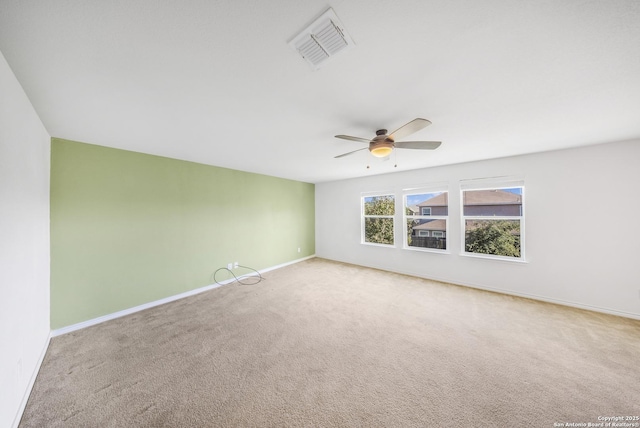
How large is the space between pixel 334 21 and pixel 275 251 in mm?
4538

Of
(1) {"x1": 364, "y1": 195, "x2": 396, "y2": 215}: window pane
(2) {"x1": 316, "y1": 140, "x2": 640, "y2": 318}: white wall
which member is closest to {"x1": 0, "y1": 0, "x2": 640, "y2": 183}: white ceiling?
(2) {"x1": 316, "y1": 140, "x2": 640, "y2": 318}: white wall

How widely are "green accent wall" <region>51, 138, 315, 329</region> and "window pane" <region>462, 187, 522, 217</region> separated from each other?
4231 mm

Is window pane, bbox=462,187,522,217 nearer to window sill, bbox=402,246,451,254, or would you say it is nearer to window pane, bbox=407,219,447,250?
window pane, bbox=407,219,447,250

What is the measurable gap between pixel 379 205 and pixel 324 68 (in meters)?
4.01

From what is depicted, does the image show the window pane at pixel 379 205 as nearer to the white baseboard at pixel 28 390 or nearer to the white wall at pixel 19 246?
the white wall at pixel 19 246

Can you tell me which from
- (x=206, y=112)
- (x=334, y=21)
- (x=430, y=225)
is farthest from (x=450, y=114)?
(x=430, y=225)

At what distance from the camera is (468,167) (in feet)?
12.0

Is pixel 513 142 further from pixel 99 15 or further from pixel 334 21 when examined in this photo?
pixel 99 15

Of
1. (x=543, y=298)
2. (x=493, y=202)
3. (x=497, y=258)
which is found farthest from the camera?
(x=493, y=202)

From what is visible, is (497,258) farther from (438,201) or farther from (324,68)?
(324,68)

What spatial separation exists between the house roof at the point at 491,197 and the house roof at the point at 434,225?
0.54m

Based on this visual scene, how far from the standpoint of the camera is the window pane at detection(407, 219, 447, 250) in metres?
4.07

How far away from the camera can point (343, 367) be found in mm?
1828

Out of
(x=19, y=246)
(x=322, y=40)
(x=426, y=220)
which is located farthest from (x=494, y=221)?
(x=19, y=246)
